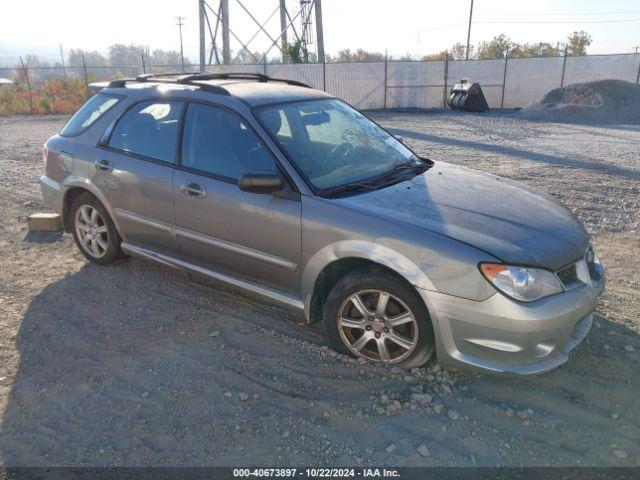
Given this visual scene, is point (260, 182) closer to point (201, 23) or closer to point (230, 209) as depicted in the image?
point (230, 209)

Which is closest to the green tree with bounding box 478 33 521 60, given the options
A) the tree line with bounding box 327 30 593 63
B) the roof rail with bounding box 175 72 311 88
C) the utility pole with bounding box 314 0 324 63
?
the tree line with bounding box 327 30 593 63

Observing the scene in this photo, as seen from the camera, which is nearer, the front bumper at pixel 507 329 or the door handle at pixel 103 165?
the front bumper at pixel 507 329

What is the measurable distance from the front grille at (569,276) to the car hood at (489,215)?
0.05m

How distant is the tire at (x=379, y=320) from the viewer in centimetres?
316

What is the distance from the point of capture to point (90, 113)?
4918 millimetres

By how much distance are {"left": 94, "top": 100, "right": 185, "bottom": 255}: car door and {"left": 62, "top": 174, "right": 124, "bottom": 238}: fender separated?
2.2 inches

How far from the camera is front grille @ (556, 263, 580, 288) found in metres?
3.06

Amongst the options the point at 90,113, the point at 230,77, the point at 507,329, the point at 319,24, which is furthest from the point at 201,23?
the point at 507,329

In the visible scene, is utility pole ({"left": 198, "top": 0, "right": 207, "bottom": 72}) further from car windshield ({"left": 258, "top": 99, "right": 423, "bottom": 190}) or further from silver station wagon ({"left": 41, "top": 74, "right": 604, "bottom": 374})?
car windshield ({"left": 258, "top": 99, "right": 423, "bottom": 190})

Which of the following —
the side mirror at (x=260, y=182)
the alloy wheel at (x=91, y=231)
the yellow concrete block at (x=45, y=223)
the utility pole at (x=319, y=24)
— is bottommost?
the yellow concrete block at (x=45, y=223)

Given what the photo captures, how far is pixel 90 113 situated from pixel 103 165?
68 centimetres

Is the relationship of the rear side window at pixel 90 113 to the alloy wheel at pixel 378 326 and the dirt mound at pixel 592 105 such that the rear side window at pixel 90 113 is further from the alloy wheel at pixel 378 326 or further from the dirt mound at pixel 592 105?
the dirt mound at pixel 592 105

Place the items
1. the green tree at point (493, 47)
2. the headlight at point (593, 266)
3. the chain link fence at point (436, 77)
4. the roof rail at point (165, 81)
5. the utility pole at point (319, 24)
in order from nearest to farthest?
the headlight at point (593, 266) < the roof rail at point (165, 81) < the chain link fence at point (436, 77) < the utility pole at point (319, 24) < the green tree at point (493, 47)

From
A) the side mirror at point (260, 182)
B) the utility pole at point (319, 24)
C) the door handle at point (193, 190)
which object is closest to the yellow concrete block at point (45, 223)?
Answer: the door handle at point (193, 190)
